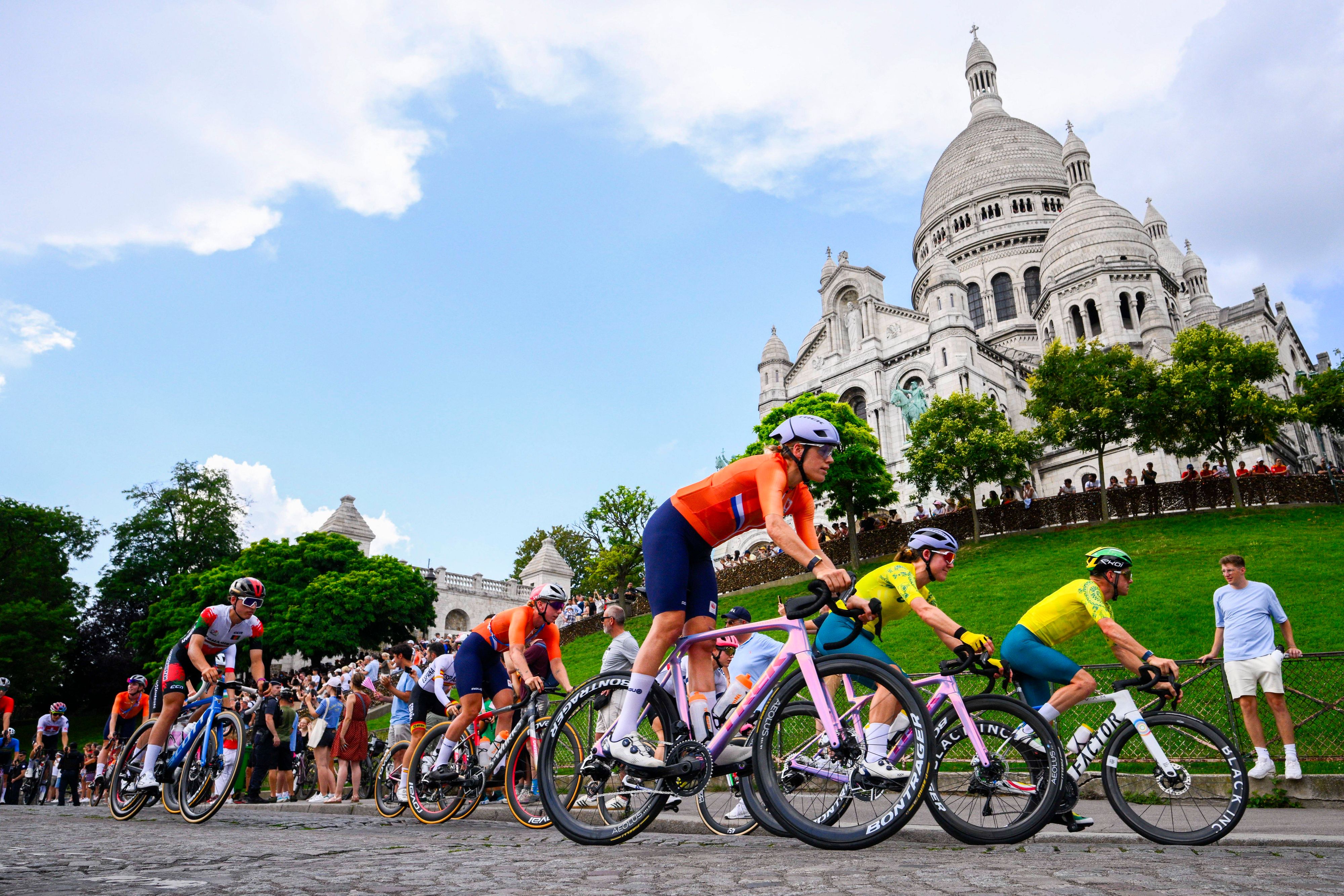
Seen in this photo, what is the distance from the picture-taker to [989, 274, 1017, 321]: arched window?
68.8 m

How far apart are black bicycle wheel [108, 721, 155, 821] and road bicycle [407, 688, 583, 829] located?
2479mm

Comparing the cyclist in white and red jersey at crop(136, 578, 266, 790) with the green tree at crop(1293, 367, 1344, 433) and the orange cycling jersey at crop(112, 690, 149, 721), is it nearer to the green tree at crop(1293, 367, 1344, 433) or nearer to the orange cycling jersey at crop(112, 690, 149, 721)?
the orange cycling jersey at crop(112, 690, 149, 721)

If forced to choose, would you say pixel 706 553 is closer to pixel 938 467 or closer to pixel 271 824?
pixel 271 824

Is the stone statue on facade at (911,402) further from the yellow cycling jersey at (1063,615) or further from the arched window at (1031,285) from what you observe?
the yellow cycling jersey at (1063,615)

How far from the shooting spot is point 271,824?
682 centimetres

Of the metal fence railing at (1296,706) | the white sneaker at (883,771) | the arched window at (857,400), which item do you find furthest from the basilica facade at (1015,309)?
the white sneaker at (883,771)

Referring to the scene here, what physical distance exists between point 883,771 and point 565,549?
199 ft

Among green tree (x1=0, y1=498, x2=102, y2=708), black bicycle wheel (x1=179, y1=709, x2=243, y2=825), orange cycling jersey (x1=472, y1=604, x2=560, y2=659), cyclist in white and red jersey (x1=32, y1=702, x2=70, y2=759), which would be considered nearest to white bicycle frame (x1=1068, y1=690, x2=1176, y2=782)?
→ orange cycling jersey (x1=472, y1=604, x2=560, y2=659)

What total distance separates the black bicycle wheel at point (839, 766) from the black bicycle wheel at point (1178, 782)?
6.40ft

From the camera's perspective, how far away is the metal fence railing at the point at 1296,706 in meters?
7.80

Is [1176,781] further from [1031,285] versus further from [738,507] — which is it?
[1031,285]

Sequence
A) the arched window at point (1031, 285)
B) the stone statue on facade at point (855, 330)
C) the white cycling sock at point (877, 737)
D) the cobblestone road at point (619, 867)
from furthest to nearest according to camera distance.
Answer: the arched window at point (1031, 285) → the stone statue on facade at point (855, 330) → the white cycling sock at point (877, 737) → the cobblestone road at point (619, 867)

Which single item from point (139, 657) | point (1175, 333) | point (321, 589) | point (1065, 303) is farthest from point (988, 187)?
point (139, 657)

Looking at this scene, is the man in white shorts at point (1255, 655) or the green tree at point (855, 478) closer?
the man in white shorts at point (1255, 655)
